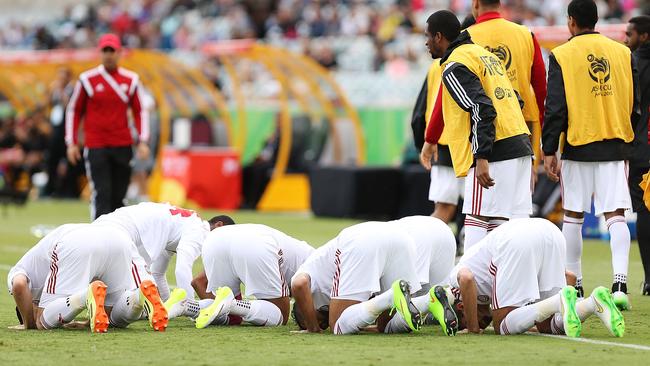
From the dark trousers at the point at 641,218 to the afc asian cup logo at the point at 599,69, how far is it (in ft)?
4.39

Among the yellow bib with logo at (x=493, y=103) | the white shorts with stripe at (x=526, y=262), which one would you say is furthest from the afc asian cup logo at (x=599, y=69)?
the white shorts with stripe at (x=526, y=262)

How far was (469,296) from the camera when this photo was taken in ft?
25.4

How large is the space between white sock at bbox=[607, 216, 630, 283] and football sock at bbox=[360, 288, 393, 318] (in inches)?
97.4

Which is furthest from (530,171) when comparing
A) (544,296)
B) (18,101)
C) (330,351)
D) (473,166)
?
(18,101)

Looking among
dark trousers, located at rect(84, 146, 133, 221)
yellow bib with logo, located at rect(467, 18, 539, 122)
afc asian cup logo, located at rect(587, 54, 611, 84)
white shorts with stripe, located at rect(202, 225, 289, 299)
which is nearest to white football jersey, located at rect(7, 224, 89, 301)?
white shorts with stripe, located at rect(202, 225, 289, 299)

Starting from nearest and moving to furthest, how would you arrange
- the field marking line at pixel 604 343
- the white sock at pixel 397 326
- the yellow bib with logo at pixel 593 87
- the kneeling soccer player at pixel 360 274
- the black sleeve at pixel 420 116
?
the field marking line at pixel 604 343 < the kneeling soccer player at pixel 360 274 < the white sock at pixel 397 326 < the yellow bib with logo at pixel 593 87 < the black sleeve at pixel 420 116

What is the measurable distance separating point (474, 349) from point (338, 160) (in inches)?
639

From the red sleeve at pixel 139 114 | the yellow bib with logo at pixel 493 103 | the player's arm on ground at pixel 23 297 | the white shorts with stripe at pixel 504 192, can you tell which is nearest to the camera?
the player's arm on ground at pixel 23 297

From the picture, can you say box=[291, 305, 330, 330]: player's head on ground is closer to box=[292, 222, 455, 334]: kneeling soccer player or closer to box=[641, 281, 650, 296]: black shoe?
box=[292, 222, 455, 334]: kneeling soccer player

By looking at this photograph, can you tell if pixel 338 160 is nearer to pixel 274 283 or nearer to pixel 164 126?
pixel 164 126

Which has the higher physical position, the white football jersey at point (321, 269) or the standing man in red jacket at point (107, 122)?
the standing man in red jacket at point (107, 122)

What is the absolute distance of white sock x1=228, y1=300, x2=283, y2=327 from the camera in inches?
332

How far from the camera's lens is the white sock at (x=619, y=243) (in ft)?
31.1

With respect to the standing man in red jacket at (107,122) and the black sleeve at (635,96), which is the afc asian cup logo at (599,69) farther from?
the standing man in red jacket at (107,122)
